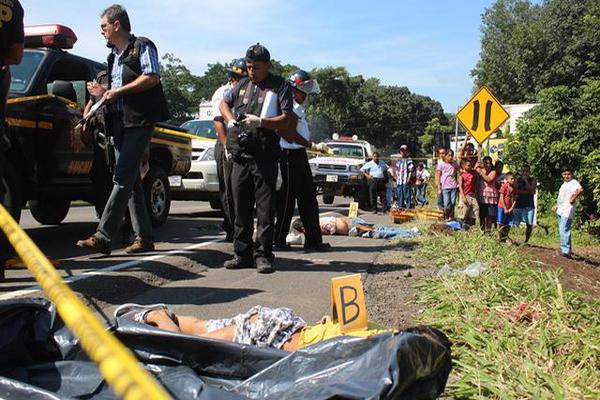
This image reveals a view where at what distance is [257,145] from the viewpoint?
5.28 metres

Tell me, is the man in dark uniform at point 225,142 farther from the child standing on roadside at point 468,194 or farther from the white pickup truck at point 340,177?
the white pickup truck at point 340,177

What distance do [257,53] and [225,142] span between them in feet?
2.83

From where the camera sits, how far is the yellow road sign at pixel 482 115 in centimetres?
1225

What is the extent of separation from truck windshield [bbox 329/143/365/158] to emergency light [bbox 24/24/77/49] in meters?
14.3

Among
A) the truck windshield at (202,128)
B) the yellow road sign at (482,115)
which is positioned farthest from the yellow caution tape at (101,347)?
the yellow road sign at (482,115)

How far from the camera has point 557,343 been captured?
2979mm

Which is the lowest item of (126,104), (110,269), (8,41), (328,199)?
(328,199)

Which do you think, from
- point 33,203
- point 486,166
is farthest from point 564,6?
point 33,203

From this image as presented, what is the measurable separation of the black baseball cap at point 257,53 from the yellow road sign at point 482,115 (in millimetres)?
8043

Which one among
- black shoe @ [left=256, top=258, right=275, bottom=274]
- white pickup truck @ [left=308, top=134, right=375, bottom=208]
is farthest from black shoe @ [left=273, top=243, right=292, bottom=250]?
white pickup truck @ [left=308, top=134, right=375, bottom=208]

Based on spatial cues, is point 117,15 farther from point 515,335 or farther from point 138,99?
point 515,335

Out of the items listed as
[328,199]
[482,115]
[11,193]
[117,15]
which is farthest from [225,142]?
[328,199]

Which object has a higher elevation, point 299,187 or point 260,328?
point 299,187

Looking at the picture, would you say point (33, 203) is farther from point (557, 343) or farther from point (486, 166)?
point (486, 166)
